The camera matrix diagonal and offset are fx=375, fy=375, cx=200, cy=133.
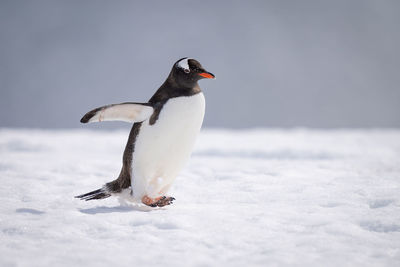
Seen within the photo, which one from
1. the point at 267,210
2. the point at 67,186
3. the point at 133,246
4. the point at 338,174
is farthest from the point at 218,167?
the point at 133,246

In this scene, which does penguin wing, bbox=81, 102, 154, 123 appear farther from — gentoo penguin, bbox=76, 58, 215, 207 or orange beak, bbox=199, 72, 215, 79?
orange beak, bbox=199, 72, 215, 79

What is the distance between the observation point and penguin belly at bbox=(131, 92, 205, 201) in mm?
2740

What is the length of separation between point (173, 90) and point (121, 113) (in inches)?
16.7

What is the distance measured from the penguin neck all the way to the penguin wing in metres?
0.12

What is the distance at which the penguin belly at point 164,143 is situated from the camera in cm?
274

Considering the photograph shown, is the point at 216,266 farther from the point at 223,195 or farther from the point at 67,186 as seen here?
the point at 67,186

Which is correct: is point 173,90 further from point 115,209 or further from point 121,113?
point 115,209

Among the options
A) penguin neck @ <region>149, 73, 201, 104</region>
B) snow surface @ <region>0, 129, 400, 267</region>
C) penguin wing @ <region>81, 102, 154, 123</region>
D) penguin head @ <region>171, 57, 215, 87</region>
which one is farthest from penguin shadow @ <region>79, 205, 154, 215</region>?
penguin head @ <region>171, 57, 215, 87</region>

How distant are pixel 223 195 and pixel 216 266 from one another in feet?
4.99

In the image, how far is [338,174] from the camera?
415cm

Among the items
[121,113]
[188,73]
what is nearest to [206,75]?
[188,73]

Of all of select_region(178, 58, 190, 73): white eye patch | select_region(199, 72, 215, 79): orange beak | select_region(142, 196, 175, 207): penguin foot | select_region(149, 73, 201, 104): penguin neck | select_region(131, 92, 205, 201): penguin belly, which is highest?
select_region(178, 58, 190, 73): white eye patch

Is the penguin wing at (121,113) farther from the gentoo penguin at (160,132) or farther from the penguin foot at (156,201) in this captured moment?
the penguin foot at (156,201)

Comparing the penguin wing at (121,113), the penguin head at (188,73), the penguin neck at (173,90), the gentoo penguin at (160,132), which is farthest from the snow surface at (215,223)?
the penguin head at (188,73)
